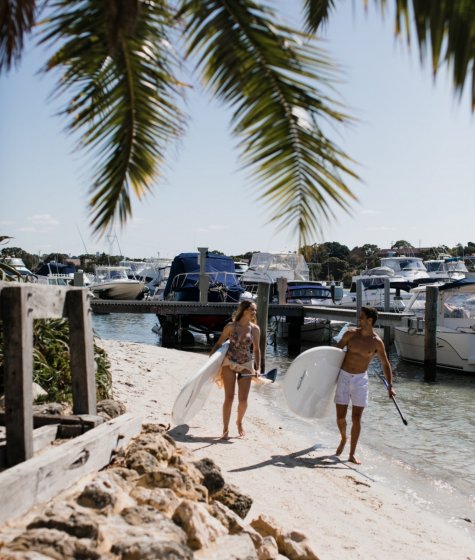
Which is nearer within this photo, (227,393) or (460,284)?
(227,393)

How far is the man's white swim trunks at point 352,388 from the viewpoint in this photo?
7578 mm

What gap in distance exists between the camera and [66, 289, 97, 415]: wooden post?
476cm

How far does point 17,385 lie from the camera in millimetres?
3758

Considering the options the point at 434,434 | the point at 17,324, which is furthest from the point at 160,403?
the point at 17,324

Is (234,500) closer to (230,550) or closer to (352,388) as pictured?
(230,550)

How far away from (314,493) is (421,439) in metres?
4.37

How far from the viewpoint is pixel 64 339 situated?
291 inches

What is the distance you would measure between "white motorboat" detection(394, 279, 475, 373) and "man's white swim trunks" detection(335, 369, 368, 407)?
34.5ft

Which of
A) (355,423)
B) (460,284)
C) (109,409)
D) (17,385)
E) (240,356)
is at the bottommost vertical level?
(355,423)

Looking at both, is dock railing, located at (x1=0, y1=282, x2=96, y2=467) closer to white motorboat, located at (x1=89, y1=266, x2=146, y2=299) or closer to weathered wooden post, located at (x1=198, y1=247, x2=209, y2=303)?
weathered wooden post, located at (x1=198, y1=247, x2=209, y2=303)

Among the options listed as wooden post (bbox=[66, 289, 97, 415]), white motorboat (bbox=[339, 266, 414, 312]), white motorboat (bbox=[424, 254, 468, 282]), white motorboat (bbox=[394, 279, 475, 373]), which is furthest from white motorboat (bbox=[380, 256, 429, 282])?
wooden post (bbox=[66, 289, 97, 415])

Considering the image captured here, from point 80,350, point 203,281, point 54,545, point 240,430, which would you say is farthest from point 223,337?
point 203,281

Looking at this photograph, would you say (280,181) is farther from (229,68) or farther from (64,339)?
(64,339)

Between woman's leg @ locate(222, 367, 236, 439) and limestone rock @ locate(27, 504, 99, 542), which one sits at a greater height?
limestone rock @ locate(27, 504, 99, 542)
